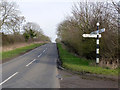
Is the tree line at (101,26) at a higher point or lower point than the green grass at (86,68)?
higher

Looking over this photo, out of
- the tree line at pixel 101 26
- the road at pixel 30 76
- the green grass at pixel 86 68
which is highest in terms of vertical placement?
the tree line at pixel 101 26

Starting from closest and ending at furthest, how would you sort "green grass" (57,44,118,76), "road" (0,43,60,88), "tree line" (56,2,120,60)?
"road" (0,43,60,88), "green grass" (57,44,118,76), "tree line" (56,2,120,60)

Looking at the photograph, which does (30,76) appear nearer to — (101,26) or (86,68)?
(86,68)

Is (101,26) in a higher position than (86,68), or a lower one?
higher

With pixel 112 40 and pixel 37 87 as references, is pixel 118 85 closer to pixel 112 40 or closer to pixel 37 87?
pixel 37 87

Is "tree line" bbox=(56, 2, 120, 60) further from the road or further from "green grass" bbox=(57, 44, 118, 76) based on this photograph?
the road

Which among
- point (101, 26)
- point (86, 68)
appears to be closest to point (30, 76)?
point (86, 68)

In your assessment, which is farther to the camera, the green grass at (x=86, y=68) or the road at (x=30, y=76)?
the green grass at (x=86, y=68)

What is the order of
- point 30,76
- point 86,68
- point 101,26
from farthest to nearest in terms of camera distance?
point 101,26 → point 86,68 → point 30,76

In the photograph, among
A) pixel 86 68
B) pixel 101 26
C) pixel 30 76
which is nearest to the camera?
pixel 30 76

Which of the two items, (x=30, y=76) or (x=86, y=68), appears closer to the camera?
(x=30, y=76)

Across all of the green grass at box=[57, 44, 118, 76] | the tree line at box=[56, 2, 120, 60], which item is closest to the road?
the green grass at box=[57, 44, 118, 76]

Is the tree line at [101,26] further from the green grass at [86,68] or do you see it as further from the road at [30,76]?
the road at [30,76]

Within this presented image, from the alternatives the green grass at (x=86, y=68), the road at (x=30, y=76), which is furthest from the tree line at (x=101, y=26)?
the road at (x=30, y=76)
